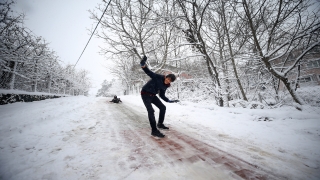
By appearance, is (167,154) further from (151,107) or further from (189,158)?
(151,107)

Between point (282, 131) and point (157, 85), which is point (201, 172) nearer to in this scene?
point (157, 85)

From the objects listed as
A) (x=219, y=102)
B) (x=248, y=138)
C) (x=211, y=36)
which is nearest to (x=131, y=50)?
(x=211, y=36)

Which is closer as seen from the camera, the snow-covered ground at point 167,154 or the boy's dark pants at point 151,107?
the snow-covered ground at point 167,154

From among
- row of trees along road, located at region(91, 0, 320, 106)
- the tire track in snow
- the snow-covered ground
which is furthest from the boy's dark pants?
row of trees along road, located at region(91, 0, 320, 106)

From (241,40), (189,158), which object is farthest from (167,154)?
(241,40)

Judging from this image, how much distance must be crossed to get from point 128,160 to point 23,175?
1106 mm

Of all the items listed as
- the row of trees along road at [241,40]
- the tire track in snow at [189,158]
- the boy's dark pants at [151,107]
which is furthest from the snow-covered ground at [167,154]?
the row of trees along road at [241,40]

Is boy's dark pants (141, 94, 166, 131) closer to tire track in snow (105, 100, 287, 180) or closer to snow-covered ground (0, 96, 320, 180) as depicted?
snow-covered ground (0, 96, 320, 180)

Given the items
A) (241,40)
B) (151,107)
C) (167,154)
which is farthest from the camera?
(241,40)

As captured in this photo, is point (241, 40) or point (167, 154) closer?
point (167, 154)

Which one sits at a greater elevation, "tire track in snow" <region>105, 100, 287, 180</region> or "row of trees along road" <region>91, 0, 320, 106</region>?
"row of trees along road" <region>91, 0, 320, 106</region>

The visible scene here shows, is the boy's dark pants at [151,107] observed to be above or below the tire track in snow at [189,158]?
above

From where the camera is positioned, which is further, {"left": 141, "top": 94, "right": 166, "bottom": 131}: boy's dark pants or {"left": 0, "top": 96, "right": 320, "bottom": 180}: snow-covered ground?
{"left": 141, "top": 94, "right": 166, "bottom": 131}: boy's dark pants

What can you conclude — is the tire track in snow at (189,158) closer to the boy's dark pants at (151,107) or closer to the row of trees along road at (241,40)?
the boy's dark pants at (151,107)
